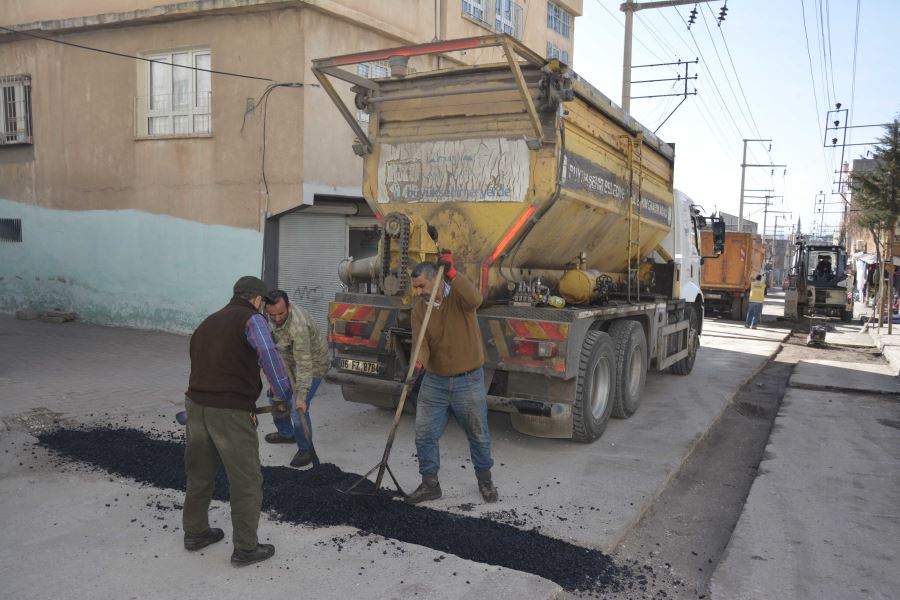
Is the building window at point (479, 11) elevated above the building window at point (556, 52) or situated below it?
below

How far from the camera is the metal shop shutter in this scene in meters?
11.1

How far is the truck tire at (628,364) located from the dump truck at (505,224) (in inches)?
0.8

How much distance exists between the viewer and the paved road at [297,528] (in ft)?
11.6

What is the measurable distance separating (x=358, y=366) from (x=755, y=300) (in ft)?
49.6

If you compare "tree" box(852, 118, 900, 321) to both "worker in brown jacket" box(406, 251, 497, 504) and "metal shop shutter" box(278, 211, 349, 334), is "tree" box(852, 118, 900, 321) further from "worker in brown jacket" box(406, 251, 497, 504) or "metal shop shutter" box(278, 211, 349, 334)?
"worker in brown jacket" box(406, 251, 497, 504)

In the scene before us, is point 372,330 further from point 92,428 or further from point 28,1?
point 28,1

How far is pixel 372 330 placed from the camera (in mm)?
6531

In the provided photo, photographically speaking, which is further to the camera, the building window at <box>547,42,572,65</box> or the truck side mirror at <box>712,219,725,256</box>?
the building window at <box>547,42,572,65</box>

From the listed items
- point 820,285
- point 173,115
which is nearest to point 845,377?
point 173,115

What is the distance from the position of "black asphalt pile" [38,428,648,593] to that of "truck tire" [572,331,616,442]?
197 centimetres

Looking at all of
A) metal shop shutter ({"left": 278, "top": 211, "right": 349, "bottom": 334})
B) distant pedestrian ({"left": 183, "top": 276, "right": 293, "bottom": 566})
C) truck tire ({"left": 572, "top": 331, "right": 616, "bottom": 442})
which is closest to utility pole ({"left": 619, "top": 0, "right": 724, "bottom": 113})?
metal shop shutter ({"left": 278, "top": 211, "right": 349, "bottom": 334})

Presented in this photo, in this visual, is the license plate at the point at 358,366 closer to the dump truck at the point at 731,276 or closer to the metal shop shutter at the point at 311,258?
the metal shop shutter at the point at 311,258

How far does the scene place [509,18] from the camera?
16.7m

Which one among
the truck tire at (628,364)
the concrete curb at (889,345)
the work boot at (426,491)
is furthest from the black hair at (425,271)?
the concrete curb at (889,345)
